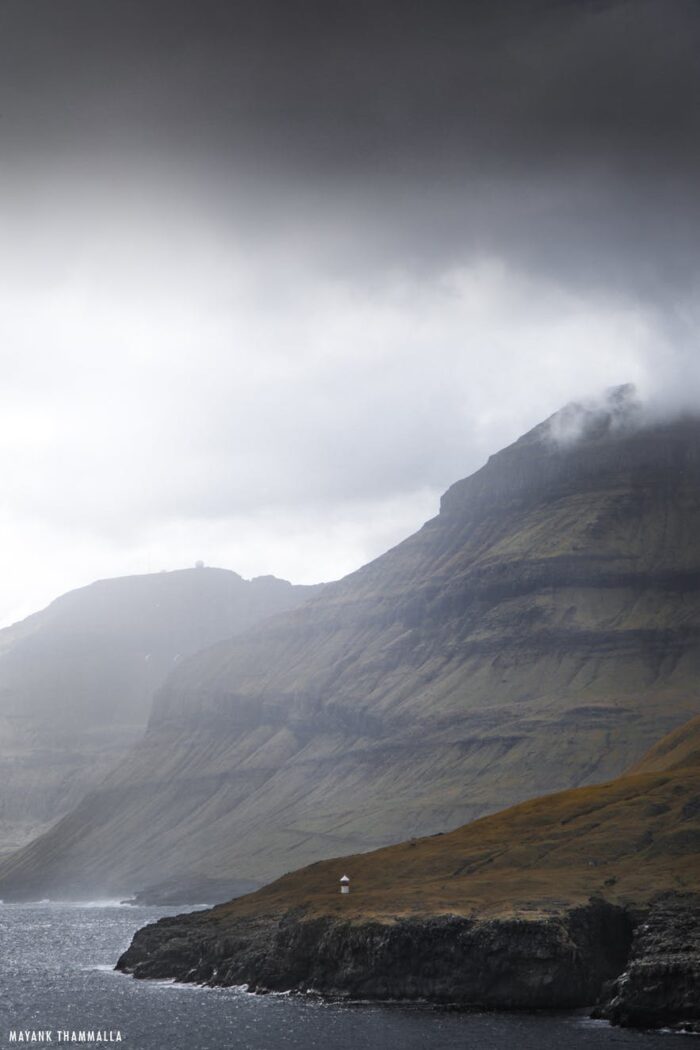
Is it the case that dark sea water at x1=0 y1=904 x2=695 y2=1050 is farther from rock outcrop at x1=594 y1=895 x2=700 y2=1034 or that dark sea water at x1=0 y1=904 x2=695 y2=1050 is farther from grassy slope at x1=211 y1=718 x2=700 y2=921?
grassy slope at x1=211 y1=718 x2=700 y2=921

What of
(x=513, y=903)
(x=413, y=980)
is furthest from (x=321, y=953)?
(x=513, y=903)

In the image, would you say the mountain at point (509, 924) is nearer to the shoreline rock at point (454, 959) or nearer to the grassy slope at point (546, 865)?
the shoreline rock at point (454, 959)

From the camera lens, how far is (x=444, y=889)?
550 feet

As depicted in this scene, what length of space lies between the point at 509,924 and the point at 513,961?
12.3ft

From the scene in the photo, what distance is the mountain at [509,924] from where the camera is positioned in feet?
463

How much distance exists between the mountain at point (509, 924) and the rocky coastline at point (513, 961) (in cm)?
15

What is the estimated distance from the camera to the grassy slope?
15600cm

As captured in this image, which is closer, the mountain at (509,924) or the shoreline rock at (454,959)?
the mountain at (509,924)

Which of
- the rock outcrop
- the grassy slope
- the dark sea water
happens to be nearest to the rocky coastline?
the rock outcrop

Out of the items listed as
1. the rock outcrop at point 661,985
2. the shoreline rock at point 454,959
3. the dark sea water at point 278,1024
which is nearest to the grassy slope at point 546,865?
the shoreline rock at point 454,959

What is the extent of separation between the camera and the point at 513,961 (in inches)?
5615

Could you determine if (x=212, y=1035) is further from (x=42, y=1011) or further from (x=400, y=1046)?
(x=42, y=1011)

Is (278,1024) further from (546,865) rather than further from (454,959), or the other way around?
(546,865)

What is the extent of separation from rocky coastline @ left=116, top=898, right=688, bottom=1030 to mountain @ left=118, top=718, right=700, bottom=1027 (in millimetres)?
149
